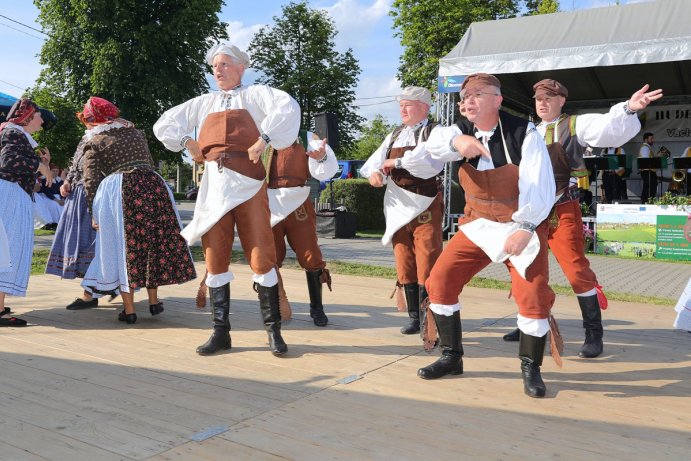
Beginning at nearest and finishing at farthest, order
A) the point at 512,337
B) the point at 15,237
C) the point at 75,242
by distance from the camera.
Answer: the point at 512,337 < the point at 15,237 < the point at 75,242

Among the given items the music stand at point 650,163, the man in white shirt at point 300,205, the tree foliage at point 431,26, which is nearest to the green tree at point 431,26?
the tree foliage at point 431,26

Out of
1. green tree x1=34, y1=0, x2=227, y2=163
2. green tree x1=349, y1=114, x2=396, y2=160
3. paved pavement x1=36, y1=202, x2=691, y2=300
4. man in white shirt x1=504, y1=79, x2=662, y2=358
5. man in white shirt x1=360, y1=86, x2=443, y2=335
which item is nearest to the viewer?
man in white shirt x1=504, y1=79, x2=662, y2=358


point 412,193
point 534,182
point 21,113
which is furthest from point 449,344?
point 21,113

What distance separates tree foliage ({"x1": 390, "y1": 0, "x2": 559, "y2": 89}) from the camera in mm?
25453

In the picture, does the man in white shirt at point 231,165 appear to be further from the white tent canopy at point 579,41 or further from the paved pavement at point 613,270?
the white tent canopy at point 579,41

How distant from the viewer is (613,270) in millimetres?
8523

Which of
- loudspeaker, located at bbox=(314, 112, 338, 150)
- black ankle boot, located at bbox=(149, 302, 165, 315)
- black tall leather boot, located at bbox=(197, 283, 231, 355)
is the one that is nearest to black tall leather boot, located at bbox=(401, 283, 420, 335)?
black tall leather boot, located at bbox=(197, 283, 231, 355)

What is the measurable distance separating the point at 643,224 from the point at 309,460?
969 centimetres

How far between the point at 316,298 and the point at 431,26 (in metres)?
23.5

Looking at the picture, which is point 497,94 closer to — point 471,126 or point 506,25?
point 471,126

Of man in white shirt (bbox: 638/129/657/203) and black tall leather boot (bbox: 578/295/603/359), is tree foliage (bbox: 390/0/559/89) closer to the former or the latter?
man in white shirt (bbox: 638/129/657/203)

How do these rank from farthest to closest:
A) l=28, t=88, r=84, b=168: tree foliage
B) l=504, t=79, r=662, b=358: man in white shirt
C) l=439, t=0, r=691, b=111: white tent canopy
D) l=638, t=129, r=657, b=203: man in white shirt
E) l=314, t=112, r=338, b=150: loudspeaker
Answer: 1. l=28, t=88, r=84, b=168: tree foliage
2. l=638, t=129, r=657, b=203: man in white shirt
3. l=439, t=0, r=691, b=111: white tent canopy
4. l=314, t=112, r=338, b=150: loudspeaker
5. l=504, t=79, r=662, b=358: man in white shirt

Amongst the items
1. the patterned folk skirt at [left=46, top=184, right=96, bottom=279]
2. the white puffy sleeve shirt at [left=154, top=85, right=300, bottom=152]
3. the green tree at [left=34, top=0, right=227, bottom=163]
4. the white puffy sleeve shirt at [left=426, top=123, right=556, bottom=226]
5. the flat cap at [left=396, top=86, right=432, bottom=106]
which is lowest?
the patterned folk skirt at [left=46, top=184, right=96, bottom=279]

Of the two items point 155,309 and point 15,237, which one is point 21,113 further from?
point 155,309
